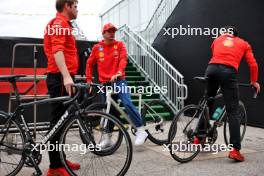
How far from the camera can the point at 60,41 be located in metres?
3.35

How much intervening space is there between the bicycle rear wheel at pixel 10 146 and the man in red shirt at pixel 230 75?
7.27 ft

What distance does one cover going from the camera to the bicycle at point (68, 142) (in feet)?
10.9

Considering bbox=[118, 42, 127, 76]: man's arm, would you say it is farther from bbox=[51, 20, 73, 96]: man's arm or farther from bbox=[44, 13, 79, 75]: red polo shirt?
bbox=[51, 20, 73, 96]: man's arm

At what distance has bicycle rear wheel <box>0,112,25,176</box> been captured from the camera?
11.5 feet

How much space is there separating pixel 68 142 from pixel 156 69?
6.15m

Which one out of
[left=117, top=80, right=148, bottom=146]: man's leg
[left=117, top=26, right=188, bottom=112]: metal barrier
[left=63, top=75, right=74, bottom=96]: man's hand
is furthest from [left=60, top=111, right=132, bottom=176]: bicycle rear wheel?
[left=117, top=26, right=188, bottom=112]: metal barrier

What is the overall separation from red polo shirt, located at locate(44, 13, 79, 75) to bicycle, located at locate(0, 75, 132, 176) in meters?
0.37

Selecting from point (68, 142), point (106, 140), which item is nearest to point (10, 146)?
point (68, 142)

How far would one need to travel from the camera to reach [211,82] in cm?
451

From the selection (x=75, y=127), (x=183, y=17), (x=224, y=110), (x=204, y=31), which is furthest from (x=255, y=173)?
(x=183, y=17)

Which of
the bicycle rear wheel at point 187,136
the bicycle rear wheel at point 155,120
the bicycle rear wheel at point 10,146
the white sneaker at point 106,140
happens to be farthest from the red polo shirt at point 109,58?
the bicycle rear wheel at point 10,146

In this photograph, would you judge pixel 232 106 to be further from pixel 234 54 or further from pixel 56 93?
pixel 56 93

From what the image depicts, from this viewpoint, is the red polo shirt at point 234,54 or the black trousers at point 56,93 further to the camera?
the red polo shirt at point 234,54

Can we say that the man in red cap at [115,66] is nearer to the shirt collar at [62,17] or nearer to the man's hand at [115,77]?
the man's hand at [115,77]
